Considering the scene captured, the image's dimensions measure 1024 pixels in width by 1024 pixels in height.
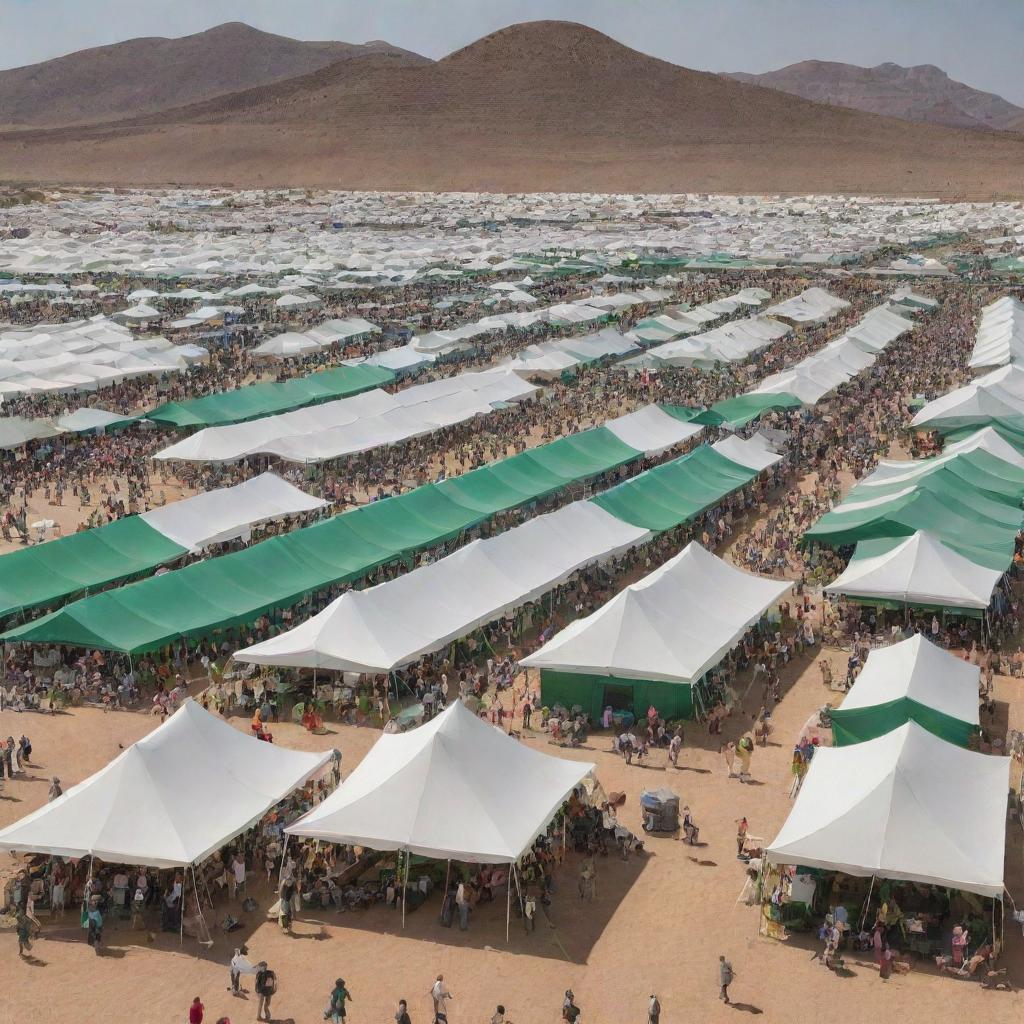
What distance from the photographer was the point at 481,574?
21.8m

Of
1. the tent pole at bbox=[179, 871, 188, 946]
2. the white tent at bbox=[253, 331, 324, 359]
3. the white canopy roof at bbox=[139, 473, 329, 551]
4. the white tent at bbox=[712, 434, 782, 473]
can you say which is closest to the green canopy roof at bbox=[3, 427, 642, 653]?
the white canopy roof at bbox=[139, 473, 329, 551]

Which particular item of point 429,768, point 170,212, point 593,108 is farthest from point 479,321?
point 593,108

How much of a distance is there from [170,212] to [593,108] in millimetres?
84637

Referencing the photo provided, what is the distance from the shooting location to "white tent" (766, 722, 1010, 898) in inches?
503

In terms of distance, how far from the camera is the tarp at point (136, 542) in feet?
70.4

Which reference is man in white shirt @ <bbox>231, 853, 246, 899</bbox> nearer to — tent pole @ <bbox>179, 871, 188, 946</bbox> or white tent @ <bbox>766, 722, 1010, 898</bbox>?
tent pole @ <bbox>179, 871, 188, 946</bbox>

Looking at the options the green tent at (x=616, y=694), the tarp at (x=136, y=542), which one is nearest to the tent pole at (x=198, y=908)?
the green tent at (x=616, y=694)

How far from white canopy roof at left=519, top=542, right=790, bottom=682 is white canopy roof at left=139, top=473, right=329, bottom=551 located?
7.89 m

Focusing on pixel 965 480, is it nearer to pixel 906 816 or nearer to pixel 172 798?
pixel 906 816

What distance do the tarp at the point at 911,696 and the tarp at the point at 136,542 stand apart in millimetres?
12251

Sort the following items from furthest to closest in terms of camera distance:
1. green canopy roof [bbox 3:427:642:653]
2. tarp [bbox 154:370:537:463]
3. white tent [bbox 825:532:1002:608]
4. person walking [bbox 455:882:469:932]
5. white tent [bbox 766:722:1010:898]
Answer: tarp [bbox 154:370:537:463], white tent [bbox 825:532:1002:608], green canopy roof [bbox 3:427:642:653], person walking [bbox 455:882:469:932], white tent [bbox 766:722:1010:898]

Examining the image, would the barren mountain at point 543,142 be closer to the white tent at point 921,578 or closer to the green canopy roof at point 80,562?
the green canopy roof at point 80,562

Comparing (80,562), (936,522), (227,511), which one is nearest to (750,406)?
(936,522)

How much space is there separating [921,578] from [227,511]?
42.5 feet
